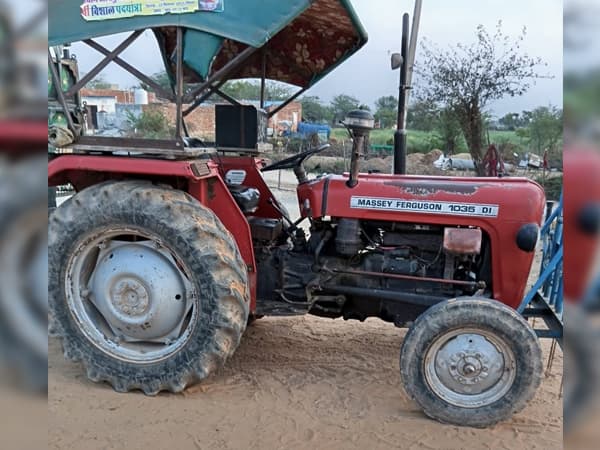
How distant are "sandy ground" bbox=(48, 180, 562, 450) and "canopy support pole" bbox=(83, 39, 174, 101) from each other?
169 cm

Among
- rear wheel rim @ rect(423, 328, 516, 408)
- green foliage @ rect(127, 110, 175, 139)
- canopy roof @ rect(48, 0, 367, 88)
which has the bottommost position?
rear wheel rim @ rect(423, 328, 516, 408)

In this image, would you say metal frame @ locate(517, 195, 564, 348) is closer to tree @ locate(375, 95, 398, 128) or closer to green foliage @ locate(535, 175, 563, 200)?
green foliage @ locate(535, 175, 563, 200)

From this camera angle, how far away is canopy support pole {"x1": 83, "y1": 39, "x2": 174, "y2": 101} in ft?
11.0

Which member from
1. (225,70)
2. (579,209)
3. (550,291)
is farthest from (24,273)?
(550,291)

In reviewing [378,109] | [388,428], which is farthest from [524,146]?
[388,428]

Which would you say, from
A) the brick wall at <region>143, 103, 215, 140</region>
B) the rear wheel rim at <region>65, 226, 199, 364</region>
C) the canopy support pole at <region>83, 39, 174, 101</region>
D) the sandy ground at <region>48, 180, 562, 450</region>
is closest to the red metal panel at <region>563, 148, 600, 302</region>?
the sandy ground at <region>48, 180, 562, 450</region>

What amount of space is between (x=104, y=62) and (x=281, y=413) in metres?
2.37

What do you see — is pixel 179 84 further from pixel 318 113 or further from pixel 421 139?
pixel 318 113

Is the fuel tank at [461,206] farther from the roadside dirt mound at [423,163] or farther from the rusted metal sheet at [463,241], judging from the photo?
the roadside dirt mound at [423,163]

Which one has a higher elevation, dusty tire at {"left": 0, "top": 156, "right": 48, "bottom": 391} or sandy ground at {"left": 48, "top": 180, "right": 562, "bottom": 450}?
dusty tire at {"left": 0, "top": 156, "right": 48, "bottom": 391}

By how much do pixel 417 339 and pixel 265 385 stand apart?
1.11 meters

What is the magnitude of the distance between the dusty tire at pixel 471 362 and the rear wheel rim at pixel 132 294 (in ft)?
4.49

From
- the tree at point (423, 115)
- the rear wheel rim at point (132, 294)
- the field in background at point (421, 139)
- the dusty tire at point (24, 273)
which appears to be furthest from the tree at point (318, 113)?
the dusty tire at point (24, 273)

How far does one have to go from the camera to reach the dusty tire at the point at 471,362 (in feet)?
10.1
